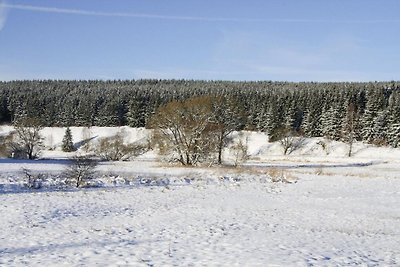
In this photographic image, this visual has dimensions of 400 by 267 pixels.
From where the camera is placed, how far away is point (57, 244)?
43.6 feet

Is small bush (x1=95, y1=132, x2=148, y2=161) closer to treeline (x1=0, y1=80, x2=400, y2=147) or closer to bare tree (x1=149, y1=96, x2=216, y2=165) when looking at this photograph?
bare tree (x1=149, y1=96, x2=216, y2=165)

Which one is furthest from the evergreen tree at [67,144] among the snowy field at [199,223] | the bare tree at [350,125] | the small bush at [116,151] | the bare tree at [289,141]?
the snowy field at [199,223]

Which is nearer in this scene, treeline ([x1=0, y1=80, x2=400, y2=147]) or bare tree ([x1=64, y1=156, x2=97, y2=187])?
bare tree ([x1=64, y1=156, x2=97, y2=187])

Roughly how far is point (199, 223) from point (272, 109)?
84.3 meters

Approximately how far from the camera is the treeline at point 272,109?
292 feet

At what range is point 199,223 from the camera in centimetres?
1758

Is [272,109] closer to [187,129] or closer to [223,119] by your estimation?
[223,119]

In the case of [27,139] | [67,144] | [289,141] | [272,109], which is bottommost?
[67,144]

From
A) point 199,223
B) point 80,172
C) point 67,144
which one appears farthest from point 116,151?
point 199,223

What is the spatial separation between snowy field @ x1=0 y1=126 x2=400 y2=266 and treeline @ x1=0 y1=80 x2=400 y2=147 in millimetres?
45438

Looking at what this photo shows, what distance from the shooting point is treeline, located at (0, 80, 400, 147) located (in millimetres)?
88875

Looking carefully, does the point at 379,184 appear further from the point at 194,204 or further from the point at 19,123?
the point at 19,123

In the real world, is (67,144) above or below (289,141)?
below

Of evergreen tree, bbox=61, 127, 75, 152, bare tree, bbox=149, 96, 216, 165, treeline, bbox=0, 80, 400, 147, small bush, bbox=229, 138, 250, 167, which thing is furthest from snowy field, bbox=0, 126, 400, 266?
evergreen tree, bbox=61, 127, 75, 152
